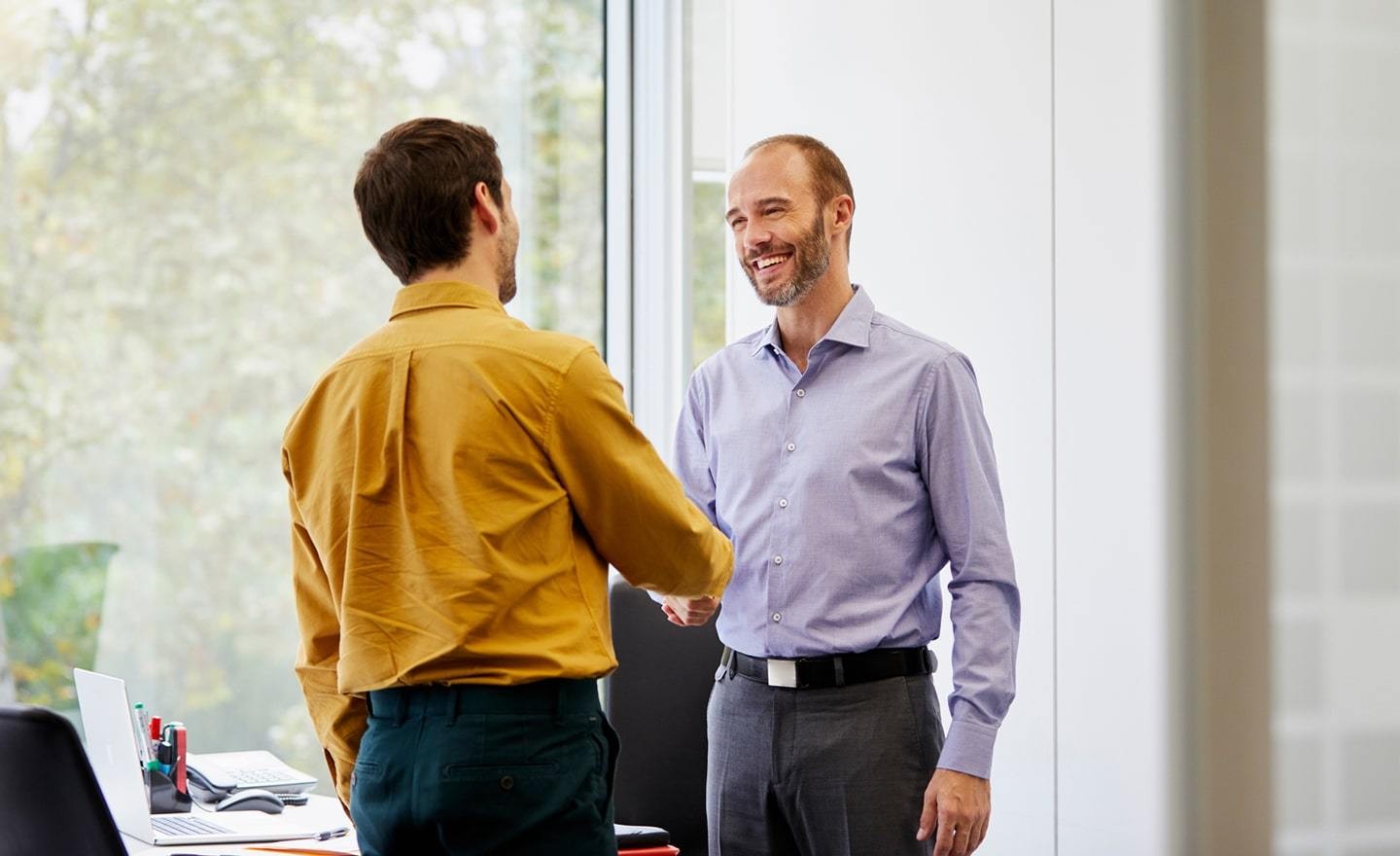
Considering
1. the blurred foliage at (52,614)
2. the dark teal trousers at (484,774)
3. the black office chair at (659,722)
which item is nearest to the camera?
the dark teal trousers at (484,774)

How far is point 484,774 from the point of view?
153cm

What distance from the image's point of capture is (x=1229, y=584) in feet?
7.62

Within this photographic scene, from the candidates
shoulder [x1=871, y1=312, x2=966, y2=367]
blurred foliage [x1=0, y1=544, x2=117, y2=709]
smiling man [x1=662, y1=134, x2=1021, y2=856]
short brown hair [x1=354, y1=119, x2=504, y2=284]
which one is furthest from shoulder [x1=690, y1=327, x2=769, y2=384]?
blurred foliage [x1=0, y1=544, x2=117, y2=709]

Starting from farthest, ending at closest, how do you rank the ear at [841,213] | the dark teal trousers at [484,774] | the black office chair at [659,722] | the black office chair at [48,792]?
the black office chair at [659,722] → the ear at [841,213] → the black office chair at [48,792] → the dark teal trousers at [484,774]

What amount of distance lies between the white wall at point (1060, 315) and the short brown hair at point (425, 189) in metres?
1.29

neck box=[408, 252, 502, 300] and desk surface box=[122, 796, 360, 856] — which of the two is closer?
neck box=[408, 252, 502, 300]

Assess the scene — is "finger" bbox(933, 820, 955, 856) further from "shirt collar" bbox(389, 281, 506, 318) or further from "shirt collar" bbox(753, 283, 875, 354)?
"shirt collar" bbox(389, 281, 506, 318)

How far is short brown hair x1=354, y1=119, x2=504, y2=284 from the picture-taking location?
1671mm

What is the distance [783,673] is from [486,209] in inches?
33.3

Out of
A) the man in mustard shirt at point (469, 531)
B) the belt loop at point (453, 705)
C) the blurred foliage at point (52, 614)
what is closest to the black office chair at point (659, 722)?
the man in mustard shirt at point (469, 531)

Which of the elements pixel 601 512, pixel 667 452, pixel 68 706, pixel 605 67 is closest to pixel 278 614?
pixel 68 706

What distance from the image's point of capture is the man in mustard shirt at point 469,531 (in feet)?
5.08

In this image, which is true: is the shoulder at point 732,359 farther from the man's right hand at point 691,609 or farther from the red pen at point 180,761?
the red pen at point 180,761

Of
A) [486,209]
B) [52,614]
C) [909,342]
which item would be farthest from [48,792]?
[52,614]
